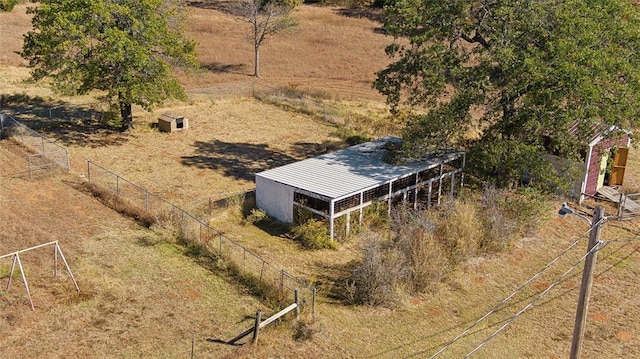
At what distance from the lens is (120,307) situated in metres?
19.6

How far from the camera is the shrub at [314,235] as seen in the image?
2425cm

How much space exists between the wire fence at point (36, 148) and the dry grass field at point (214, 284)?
68 cm

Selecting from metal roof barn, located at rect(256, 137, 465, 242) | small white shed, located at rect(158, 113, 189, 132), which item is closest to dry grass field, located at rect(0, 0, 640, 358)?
small white shed, located at rect(158, 113, 189, 132)

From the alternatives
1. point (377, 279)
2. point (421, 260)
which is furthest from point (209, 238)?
point (421, 260)

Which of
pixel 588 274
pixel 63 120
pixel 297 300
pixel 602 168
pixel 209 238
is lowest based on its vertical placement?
pixel 209 238

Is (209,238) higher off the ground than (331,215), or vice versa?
(331,215)

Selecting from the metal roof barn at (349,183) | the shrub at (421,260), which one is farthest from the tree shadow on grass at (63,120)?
the shrub at (421,260)

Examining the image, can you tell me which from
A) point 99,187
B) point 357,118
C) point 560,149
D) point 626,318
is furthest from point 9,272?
point 357,118

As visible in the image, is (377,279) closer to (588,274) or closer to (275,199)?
(275,199)

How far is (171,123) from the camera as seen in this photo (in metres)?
39.0

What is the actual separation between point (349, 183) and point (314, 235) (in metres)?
2.90

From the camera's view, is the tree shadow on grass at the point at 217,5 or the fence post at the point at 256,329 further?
the tree shadow on grass at the point at 217,5

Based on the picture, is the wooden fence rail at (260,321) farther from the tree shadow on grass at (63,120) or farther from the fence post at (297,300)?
the tree shadow on grass at (63,120)

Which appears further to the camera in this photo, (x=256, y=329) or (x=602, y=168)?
(x=602, y=168)
